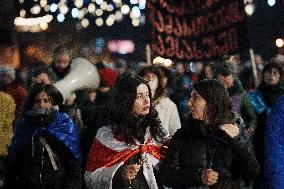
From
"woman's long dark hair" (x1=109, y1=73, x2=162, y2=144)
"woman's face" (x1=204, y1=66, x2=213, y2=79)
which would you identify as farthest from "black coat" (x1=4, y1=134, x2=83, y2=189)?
"woman's face" (x1=204, y1=66, x2=213, y2=79)

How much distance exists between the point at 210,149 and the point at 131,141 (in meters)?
0.80

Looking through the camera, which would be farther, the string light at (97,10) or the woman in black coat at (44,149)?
the string light at (97,10)

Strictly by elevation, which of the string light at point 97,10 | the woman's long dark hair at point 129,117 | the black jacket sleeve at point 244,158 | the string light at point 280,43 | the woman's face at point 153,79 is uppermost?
the string light at point 97,10

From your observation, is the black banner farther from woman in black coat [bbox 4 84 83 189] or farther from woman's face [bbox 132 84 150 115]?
woman's face [bbox 132 84 150 115]

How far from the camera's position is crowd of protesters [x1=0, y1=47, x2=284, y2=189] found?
14.3ft

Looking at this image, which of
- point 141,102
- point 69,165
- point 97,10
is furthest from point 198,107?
point 97,10

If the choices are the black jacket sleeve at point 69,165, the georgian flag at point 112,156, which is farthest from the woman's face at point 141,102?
the black jacket sleeve at point 69,165

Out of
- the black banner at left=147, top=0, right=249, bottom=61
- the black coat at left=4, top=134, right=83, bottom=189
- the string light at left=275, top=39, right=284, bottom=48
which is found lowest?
the black coat at left=4, top=134, right=83, bottom=189

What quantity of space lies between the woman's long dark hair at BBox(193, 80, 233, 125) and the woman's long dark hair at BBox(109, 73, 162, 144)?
610 millimetres

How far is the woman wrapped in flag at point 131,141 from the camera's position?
16.1 ft

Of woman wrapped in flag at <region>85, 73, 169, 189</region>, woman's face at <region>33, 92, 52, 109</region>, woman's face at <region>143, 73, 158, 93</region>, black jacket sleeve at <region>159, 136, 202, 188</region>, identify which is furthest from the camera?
woman's face at <region>143, 73, 158, 93</region>

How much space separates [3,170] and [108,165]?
2543 millimetres

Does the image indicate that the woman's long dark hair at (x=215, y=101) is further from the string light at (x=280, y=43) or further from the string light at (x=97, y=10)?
the string light at (x=280, y=43)

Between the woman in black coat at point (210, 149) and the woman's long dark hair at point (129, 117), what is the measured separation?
48 cm
